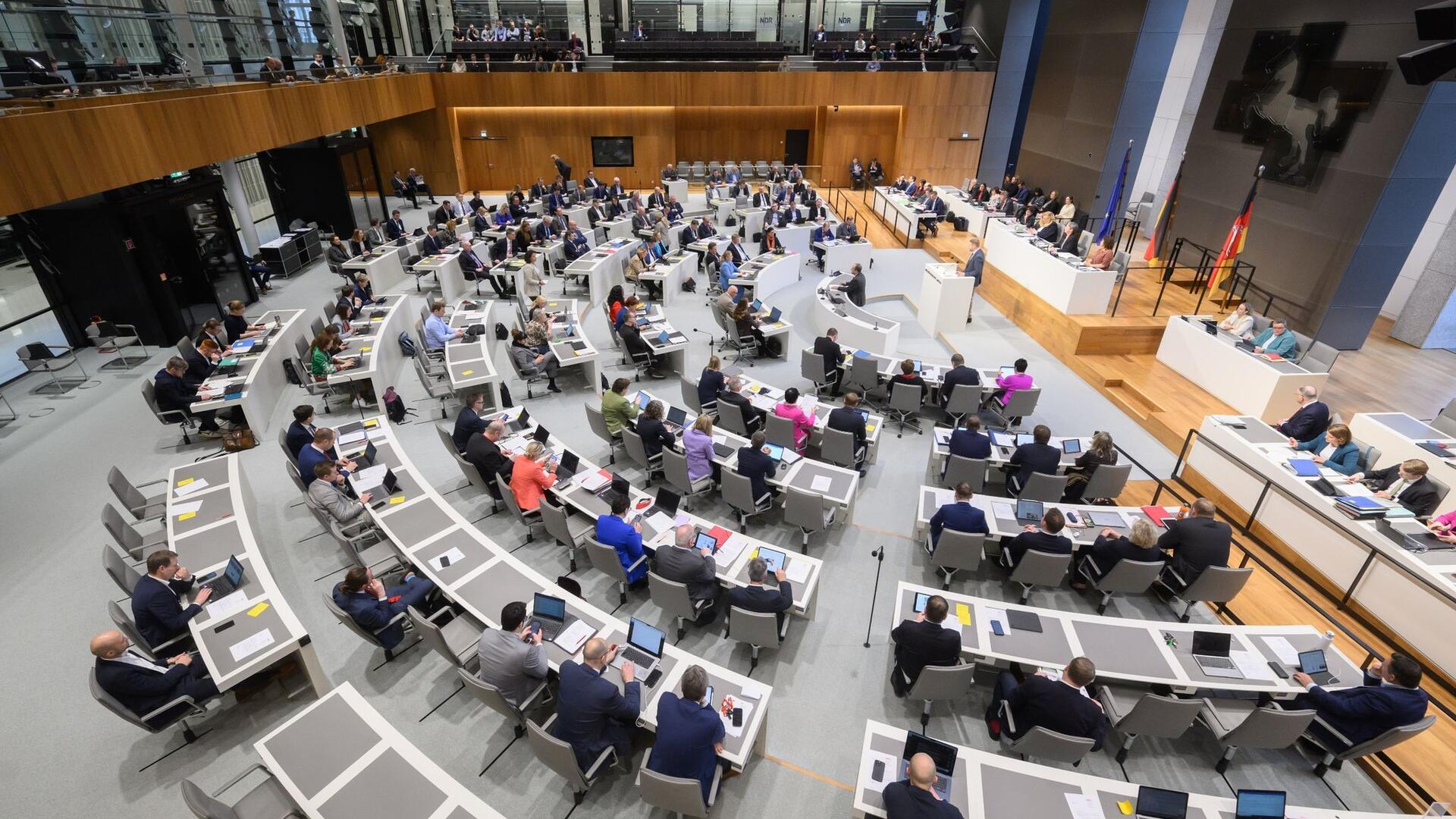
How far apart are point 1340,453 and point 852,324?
23.9ft

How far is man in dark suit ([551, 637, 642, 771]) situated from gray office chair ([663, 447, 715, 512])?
327 cm

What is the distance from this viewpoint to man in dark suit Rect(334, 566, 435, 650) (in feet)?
18.7

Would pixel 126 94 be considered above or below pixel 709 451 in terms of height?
above

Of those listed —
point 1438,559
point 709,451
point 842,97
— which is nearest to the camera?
→ point 1438,559

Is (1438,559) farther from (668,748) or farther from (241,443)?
(241,443)

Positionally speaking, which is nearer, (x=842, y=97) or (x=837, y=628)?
(x=837, y=628)

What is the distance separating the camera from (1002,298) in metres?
15.7

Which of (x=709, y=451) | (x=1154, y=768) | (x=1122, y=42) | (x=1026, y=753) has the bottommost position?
(x=1154, y=768)

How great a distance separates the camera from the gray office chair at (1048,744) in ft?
15.5

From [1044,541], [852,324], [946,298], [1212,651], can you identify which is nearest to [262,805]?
[1044,541]

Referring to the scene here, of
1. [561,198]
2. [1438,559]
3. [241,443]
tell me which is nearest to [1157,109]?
[1438,559]

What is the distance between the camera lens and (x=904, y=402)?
10.2m

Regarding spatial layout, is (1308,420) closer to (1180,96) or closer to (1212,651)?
(1212,651)

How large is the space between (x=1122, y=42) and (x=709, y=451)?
17836 millimetres
